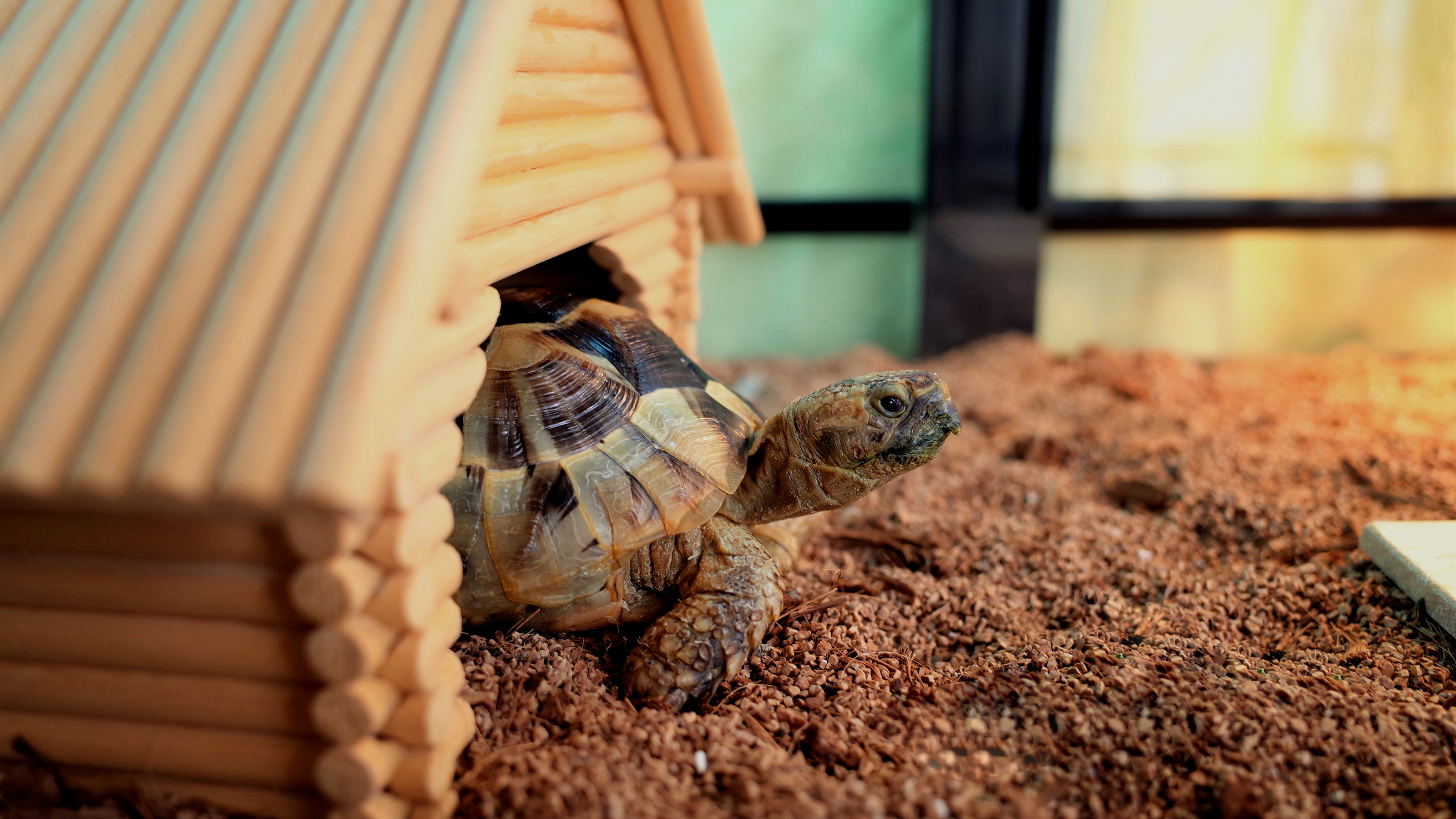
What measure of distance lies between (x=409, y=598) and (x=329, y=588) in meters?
0.12

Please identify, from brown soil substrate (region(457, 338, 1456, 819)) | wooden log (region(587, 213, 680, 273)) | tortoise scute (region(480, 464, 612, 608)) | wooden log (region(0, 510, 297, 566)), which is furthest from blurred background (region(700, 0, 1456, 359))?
wooden log (region(0, 510, 297, 566))

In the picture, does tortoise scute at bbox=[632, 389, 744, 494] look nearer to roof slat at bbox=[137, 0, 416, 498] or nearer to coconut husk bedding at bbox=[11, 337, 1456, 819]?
coconut husk bedding at bbox=[11, 337, 1456, 819]

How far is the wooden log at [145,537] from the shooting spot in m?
1.48

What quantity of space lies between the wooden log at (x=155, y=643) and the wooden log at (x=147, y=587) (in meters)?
0.02

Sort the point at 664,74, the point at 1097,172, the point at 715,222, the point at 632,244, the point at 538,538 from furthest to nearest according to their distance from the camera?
the point at 1097,172 → the point at 715,222 → the point at 664,74 → the point at 632,244 → the point at 538,538

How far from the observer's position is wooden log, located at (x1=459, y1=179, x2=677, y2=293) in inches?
73.0

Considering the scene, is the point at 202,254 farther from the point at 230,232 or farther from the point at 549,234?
the point at 549,234

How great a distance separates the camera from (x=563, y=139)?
2334 mm

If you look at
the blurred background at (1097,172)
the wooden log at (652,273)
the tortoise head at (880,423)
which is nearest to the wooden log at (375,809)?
the tortoise head at (880,423)

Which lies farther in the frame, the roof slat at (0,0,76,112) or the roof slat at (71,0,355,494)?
the roof slat at (0,0,76,112)

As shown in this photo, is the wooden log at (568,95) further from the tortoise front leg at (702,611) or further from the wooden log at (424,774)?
the wooden log at (424,774)

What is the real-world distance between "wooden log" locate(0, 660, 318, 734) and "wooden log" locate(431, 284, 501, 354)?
0.59 metres

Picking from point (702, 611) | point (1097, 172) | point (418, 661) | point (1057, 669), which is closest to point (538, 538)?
point (702, 611)

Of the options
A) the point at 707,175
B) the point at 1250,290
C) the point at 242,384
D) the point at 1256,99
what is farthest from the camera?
the point at 1250,290
